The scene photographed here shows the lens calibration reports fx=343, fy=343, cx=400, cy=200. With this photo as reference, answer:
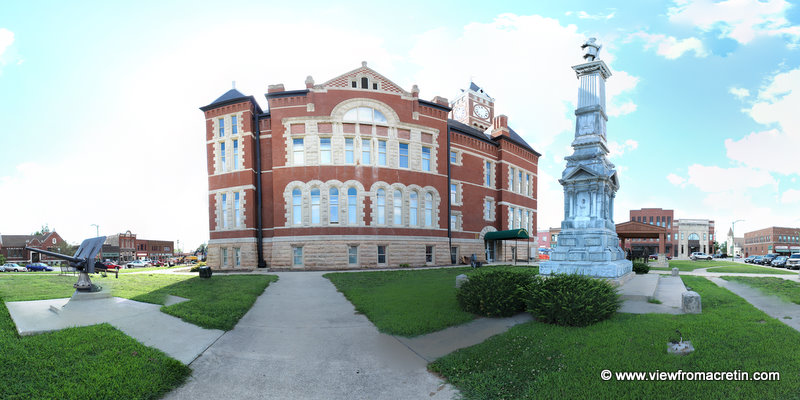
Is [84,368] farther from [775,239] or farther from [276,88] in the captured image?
[775,239]

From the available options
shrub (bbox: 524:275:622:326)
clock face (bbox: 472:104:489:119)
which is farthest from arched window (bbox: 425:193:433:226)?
clock face (bbox: 472:104:489:119)

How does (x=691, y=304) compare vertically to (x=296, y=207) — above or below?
below

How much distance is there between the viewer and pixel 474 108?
178 feet

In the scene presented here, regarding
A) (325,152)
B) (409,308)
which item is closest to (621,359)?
(409,308)

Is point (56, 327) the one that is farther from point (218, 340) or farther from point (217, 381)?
point (217, 381)

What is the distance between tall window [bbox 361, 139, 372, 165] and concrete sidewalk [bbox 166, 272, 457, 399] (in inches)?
804

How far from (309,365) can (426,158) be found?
26.8 m

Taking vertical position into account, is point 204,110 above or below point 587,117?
above

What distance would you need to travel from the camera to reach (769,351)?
5.87 metres

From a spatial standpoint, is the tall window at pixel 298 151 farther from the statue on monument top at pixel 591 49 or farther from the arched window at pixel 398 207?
the statue on monument top at pixel 591 49

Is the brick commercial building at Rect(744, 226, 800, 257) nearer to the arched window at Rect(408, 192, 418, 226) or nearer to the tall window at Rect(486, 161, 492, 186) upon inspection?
the tall window at Rect(486, 161, 492, 186)

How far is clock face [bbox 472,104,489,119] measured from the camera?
54441 mm

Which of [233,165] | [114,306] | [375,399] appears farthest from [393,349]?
[233,165]

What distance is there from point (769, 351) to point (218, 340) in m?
10.4
